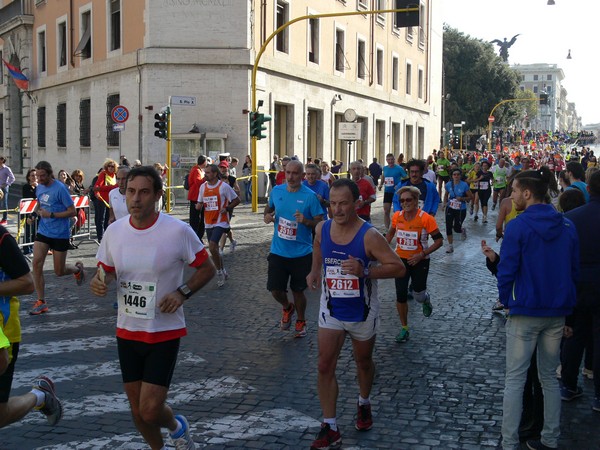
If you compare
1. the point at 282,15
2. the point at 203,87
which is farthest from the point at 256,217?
the point at 282,15

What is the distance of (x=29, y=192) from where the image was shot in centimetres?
1598

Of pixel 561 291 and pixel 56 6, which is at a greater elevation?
pixel 56 6

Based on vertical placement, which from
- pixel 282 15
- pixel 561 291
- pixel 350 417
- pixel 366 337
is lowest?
pixel 350 417

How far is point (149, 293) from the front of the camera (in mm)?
4270

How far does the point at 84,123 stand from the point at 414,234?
87.5 feet

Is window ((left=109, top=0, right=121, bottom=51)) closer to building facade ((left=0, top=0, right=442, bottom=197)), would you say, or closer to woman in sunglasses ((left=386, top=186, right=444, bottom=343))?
building facade ((left=0, top=0, right=442, bottom=197))

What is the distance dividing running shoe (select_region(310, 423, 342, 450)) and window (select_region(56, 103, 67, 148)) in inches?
1248

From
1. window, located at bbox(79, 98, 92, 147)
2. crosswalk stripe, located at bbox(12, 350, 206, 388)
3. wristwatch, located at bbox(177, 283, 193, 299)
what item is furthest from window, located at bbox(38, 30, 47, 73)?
wristwatch, located at bbox(177, 283, 193, 299)

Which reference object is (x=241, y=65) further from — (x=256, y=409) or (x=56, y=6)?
(x=256, y=409)

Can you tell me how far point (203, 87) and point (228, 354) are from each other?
67.2 ft

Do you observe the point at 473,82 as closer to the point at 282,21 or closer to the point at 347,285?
the point at 282,21

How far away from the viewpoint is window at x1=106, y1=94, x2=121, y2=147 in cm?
2936

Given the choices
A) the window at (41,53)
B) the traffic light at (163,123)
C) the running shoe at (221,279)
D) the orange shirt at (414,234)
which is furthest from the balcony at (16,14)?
the orange shirt at (414,234)

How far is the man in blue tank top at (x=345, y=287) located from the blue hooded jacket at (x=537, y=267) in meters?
0.69
